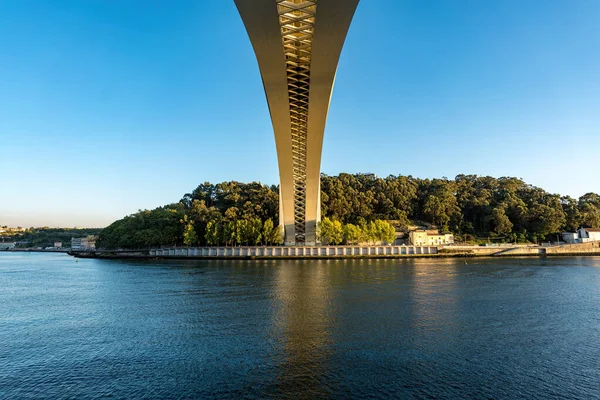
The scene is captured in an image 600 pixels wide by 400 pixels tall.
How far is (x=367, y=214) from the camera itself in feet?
185

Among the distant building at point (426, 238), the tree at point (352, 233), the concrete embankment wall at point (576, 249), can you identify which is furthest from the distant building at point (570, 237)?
the tree at point (352, 233)

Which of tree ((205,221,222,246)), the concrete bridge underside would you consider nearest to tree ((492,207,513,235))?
the concrete bridge underside

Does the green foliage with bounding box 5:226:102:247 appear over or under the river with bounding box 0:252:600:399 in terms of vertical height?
over

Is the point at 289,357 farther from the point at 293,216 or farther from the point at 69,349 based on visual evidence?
the point at 293,216

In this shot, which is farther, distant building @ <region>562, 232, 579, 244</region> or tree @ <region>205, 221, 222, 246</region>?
distant building @ <region>562, 232, 579, 244</region>

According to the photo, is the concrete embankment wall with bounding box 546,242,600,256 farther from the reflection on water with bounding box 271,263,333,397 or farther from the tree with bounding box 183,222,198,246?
the tree with bounding box 183,222,198,246

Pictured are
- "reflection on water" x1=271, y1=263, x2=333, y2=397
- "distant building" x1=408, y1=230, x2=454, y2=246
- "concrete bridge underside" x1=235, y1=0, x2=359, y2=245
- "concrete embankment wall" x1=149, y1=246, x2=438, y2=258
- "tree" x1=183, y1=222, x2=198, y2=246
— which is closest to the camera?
"reflection on water" x1=271, y1=263, x2=333, y2=397

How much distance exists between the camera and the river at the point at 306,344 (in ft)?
24.5

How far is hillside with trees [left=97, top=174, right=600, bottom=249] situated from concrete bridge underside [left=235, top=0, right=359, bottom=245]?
16005 millimetres

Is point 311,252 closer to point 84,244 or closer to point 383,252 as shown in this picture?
point 383,252

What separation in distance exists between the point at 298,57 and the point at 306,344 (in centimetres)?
1401

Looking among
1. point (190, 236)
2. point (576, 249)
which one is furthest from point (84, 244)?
point (576, 249)

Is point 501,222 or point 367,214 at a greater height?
point 367,214

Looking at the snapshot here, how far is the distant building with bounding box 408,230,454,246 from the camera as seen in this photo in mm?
49500
